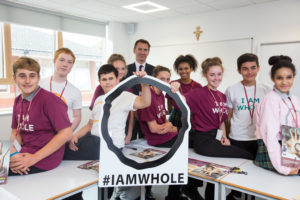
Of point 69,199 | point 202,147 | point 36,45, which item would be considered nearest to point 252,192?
point 202,147

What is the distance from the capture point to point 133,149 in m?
1.95

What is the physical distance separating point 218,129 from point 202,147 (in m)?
0.21

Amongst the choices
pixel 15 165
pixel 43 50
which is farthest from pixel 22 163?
pixel 43 50

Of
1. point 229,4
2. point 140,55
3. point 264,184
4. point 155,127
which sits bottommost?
point 264,184

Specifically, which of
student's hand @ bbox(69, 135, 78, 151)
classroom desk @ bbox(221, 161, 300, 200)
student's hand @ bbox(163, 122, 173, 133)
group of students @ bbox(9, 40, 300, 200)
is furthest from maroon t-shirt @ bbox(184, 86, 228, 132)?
student's hand @ bbox(69, 135, 78, 151)

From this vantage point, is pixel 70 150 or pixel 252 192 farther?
pixel 70 150

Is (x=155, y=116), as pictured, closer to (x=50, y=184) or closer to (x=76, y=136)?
(x=76, y=136)

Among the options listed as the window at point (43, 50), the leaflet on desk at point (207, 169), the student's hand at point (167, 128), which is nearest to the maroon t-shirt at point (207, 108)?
the student's hand at point (167, 128)

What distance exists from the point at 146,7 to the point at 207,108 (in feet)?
10.5

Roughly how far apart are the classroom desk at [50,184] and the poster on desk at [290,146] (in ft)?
3.68

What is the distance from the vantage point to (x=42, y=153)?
4.58 ft

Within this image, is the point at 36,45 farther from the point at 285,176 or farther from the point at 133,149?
the point at 285,176

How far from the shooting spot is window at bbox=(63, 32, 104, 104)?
5320mm

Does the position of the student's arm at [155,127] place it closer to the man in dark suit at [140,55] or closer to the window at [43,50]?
the man in dark suit at [140,55]
